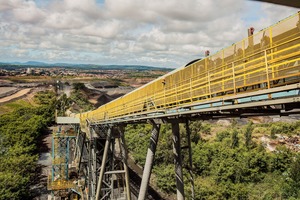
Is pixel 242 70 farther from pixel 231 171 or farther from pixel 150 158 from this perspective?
pixel 231 171

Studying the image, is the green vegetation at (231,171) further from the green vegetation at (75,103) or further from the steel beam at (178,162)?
the green vegetation at (75,103)

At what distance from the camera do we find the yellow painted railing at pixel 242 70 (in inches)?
209

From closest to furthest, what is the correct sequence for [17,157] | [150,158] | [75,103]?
[150,158] → [17,157] → [75,103]

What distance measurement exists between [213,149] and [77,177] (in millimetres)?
20196

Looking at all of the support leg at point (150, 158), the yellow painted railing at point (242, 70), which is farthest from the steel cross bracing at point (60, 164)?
the support leg at point (150, 158)

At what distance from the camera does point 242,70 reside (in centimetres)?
621

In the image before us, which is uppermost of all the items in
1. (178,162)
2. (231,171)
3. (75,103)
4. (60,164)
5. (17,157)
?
(75,103)

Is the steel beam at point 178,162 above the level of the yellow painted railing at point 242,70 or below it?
below

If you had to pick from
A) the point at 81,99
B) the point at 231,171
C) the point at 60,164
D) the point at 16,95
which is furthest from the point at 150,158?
the point at 16,95

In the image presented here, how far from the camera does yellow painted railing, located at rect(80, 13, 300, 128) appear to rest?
17.4 feet

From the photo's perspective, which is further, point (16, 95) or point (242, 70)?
point (16, 95)

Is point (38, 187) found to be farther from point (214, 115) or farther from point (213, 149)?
point (214, 115)

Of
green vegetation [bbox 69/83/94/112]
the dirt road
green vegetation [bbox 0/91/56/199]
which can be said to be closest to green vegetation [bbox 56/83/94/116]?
green vegetation [bbox 69/83/94/112]

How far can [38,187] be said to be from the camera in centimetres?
3281
